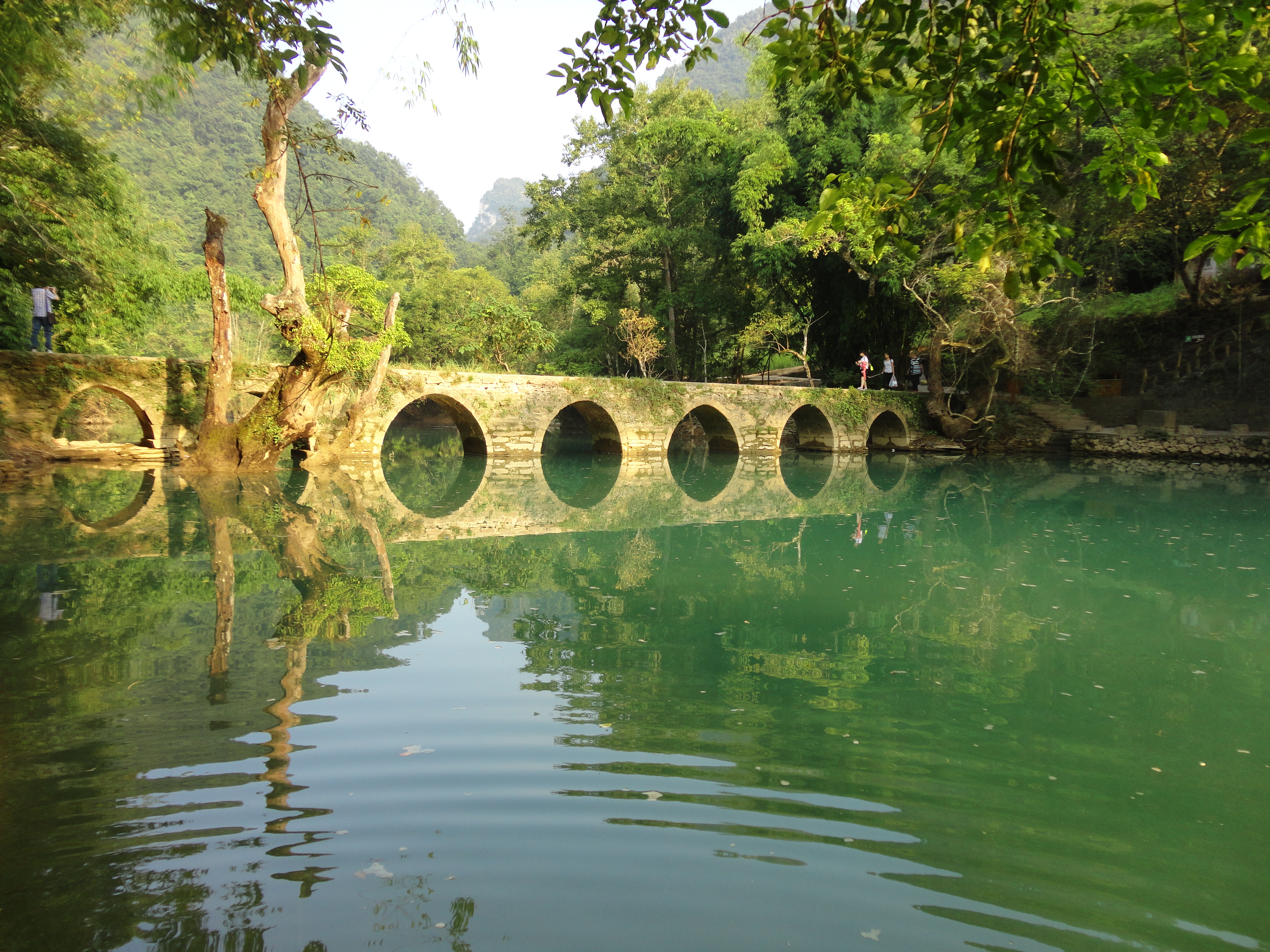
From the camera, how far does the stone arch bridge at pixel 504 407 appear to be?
13297 millimetres

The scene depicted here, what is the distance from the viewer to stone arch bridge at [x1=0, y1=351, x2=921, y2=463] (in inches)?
523

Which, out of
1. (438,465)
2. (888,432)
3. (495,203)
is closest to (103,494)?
(438,465)

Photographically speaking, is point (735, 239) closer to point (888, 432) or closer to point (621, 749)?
point (888, 432)

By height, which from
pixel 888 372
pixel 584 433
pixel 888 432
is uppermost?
pixel 888 372

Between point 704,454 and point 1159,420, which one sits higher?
point 1159,420

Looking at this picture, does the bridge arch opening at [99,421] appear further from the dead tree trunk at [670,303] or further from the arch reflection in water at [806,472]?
the dead tree trunk at [670,303]

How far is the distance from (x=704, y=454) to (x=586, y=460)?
4.68 m

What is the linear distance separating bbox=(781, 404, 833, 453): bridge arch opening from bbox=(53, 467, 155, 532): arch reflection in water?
1572 cm

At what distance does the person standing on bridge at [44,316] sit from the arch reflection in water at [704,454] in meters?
11.7

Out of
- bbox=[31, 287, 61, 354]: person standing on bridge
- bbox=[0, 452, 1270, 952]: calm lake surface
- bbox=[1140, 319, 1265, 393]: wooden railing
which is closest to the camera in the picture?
bbox=[0, 452, 1270, 952]: calm lake surface

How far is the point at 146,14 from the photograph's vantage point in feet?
21.6

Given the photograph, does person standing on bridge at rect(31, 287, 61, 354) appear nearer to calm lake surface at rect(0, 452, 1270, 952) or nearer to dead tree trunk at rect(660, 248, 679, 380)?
calm lake surface at rect(0, 452, 1270, 952)

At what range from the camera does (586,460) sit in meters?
19.8

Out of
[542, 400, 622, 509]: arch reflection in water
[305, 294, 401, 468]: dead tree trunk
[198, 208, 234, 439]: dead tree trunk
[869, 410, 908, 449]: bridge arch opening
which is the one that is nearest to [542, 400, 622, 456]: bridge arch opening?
[542, 400, 622, 509]: arch reflection in water
